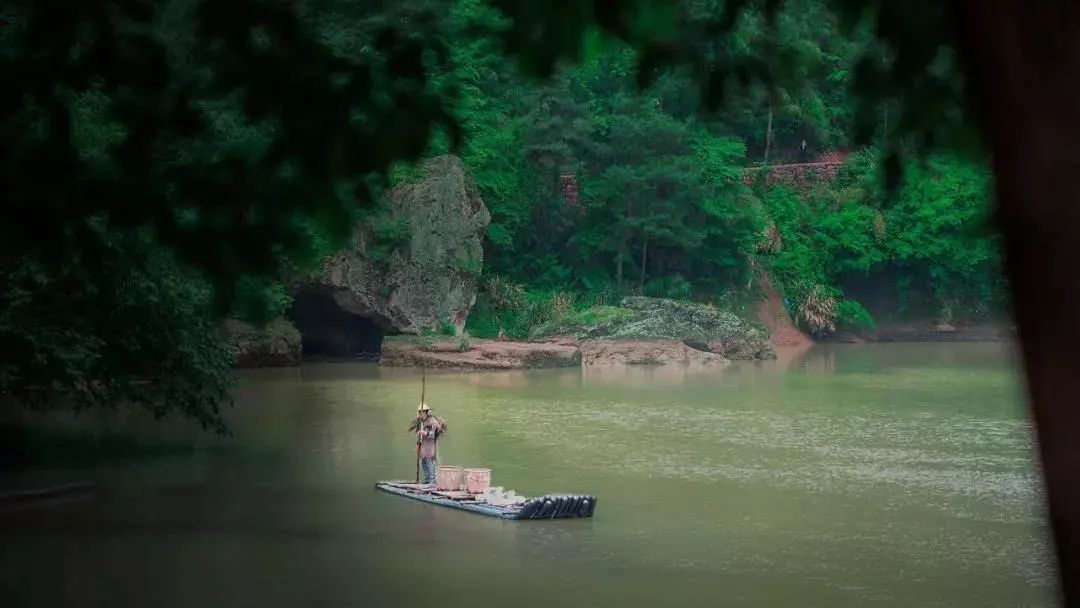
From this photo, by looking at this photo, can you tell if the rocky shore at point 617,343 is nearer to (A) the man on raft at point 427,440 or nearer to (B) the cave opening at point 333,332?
(B) the cave opening at point 333,332

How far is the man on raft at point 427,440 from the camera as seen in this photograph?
11.3m

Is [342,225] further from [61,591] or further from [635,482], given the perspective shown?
[635,482]

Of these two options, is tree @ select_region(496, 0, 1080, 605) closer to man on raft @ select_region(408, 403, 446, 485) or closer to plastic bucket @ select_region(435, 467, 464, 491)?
plastic bucket @ select_region(435, 467, 464, 491)

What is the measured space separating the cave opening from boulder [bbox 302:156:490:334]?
0.99m

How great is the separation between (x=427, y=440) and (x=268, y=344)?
12.8 meters

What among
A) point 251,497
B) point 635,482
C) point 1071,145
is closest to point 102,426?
point 251,497

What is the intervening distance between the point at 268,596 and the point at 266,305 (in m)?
5.40

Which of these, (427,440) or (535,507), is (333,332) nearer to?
(427,440)

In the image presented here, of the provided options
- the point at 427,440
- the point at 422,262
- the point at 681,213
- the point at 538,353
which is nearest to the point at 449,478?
the point at 427,440

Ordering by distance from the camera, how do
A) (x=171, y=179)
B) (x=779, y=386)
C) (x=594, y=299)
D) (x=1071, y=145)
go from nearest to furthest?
(x=1071, y=145) < (x=171, y=179) < (x=779, y=386) < (x=594, y=299)

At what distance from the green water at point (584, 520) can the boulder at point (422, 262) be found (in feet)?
22.8

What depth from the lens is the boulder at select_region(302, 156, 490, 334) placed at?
2555 centimetres

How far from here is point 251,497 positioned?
10953 mm

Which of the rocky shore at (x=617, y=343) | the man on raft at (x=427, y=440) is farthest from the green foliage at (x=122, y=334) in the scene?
the rocky shore at (x=617, y=343)
